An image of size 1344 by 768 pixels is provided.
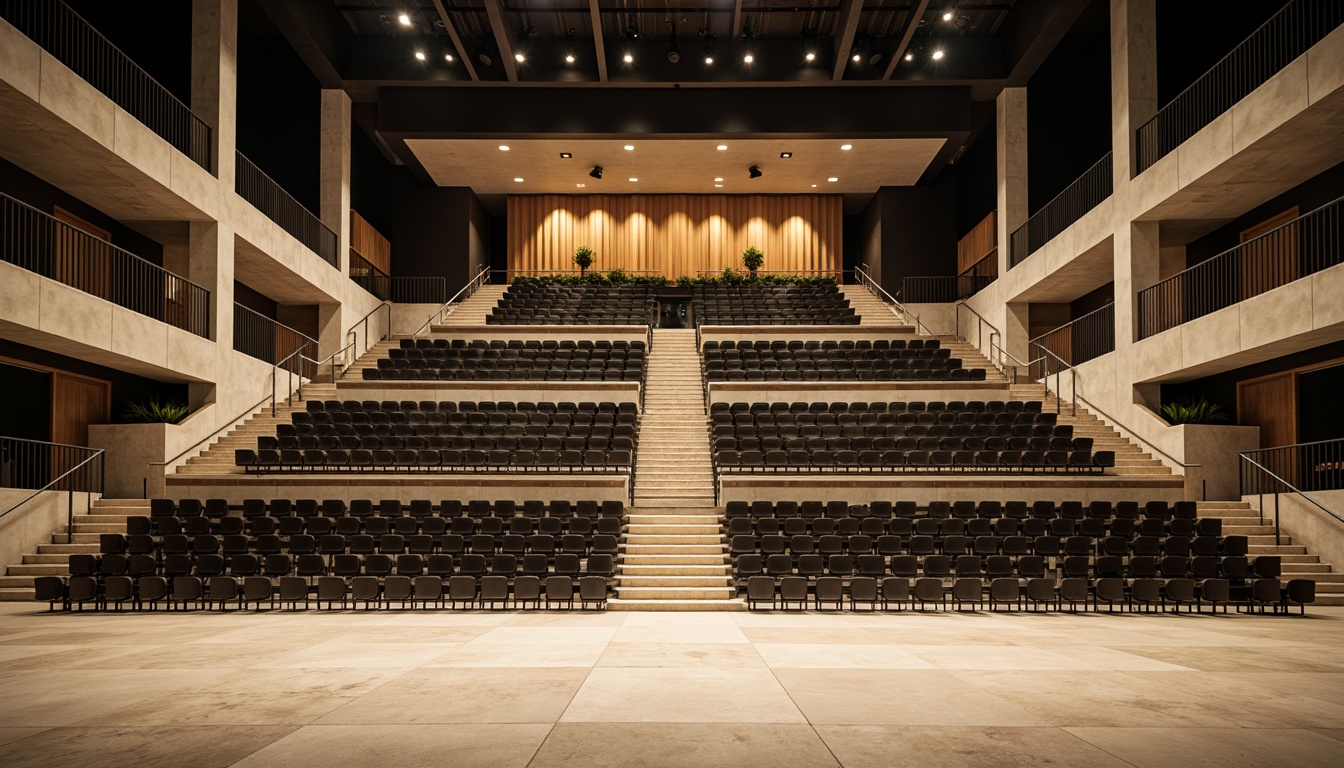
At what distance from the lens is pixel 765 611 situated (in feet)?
36.3

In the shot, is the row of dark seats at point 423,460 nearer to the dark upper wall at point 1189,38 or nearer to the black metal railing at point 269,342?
the black metal railing at point 269,342

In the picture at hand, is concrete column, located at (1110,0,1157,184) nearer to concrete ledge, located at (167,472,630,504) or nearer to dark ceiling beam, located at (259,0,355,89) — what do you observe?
concrete ledge, located at (167,472,630,504)

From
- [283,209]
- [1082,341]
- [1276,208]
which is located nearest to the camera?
[1276,208]

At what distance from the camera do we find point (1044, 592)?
1084cm

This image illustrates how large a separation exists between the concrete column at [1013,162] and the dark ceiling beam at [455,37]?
45.8ft

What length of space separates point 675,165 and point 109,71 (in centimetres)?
1497

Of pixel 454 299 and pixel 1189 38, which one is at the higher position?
pixel 1189 38

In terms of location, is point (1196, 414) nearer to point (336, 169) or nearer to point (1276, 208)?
point (1276, 208)

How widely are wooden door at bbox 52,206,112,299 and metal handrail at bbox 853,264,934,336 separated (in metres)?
19.4

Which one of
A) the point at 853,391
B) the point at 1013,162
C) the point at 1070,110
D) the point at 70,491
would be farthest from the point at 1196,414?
the point at 70,491

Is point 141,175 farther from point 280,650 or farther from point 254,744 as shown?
point 254,744

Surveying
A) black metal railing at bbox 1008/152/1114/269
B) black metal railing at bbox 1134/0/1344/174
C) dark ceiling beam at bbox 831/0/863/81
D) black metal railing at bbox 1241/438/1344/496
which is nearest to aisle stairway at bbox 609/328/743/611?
dark ceiling beam at bbox 831/0/863/81

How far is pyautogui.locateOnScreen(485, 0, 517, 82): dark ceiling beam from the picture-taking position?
1881 centimetres

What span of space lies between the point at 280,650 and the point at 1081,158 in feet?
69.8
